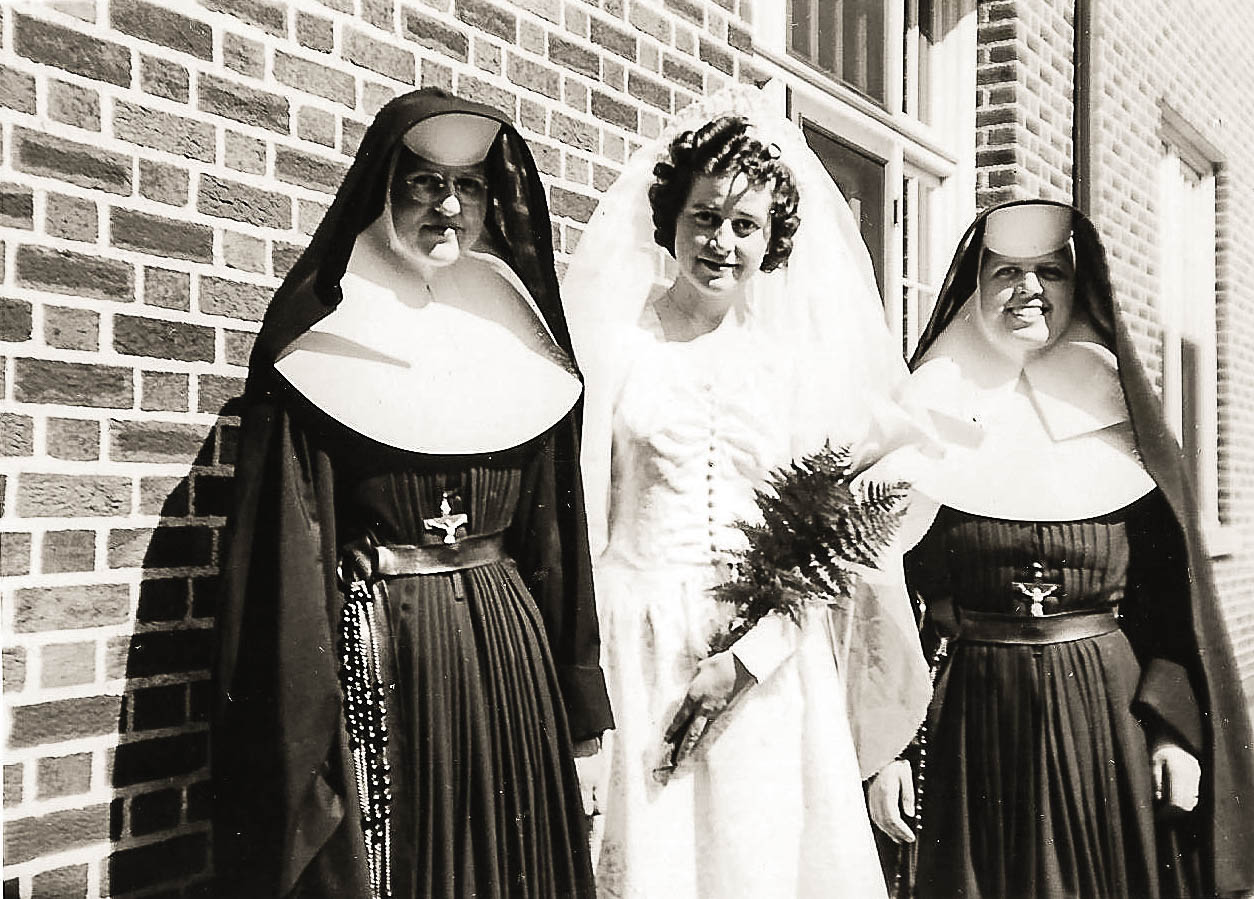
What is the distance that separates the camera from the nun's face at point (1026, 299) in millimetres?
3223

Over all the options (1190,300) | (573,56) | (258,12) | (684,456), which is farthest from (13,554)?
(1190,300)

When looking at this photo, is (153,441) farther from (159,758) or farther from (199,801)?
(199,801)

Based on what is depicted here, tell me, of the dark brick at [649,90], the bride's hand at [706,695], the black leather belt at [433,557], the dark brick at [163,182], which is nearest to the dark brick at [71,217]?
the dark brick at [163,182]

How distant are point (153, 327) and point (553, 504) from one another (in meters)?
0.84

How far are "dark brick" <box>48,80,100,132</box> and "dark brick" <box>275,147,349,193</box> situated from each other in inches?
17.5

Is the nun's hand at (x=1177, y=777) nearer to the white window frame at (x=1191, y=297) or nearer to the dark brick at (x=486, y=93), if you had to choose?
the dark brick at (x=486, y=93)

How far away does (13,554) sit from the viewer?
2.25 metres

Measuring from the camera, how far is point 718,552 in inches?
112

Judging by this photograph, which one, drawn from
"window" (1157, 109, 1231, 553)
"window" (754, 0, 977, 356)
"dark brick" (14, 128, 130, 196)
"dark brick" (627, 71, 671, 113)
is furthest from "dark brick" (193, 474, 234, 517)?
"window" (1157, 109, 1231, 553)

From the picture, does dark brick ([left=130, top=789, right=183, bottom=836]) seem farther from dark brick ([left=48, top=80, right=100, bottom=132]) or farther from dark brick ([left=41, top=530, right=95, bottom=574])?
dark brick ([left=48, top=80, right=100, bottom=132])

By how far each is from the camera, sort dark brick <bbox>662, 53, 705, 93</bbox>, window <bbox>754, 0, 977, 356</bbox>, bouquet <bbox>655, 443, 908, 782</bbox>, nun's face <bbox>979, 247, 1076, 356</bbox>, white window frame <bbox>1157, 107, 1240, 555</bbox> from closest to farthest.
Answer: bouquet <bbox>655, 443, 908, 782</bbox> → nun's face <bbox>979, 247, 1076, 356</bbox> → dark brick <bbox>662, 53, 705, 93</bbox> → window <bbox>754, 0, 977, 356</bbox> → white window frame <bbox>1157, 107, 1240, 555</bbox>

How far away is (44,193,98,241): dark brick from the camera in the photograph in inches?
90.6

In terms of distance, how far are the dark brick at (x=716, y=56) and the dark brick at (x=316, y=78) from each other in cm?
162

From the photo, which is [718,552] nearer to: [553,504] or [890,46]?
[553,504]
